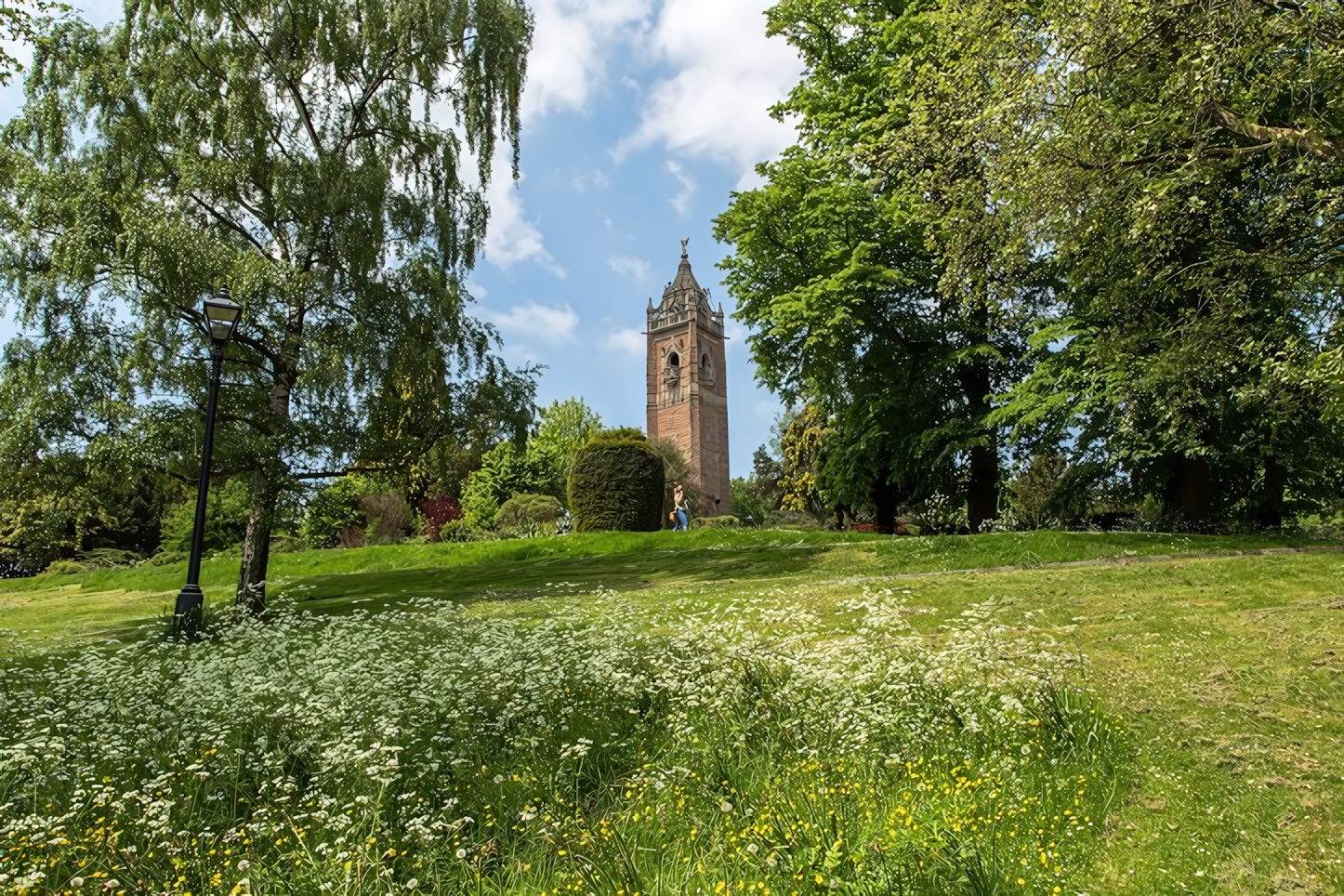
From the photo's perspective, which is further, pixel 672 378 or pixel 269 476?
pixel 672 378

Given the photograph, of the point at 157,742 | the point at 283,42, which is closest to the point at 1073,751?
the point at 157,742

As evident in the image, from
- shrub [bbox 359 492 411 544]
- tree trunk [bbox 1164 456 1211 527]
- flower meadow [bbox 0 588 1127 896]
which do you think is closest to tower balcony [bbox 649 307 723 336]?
shrub [bbox 359 492 411 544]

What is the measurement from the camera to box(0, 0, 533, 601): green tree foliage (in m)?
11.4

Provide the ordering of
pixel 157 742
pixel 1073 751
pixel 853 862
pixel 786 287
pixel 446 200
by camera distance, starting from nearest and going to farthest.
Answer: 1. pixel 853 862
2. pixel 1073 751
3. pixel 157 742
4. pixel 446 200
5. pixel 786 287

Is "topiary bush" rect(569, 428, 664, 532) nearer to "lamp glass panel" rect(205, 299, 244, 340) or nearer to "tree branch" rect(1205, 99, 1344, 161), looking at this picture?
"lamp glass panel" rect(205, 299, 244, 340)

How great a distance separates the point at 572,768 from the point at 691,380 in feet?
202

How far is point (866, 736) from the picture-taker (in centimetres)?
451

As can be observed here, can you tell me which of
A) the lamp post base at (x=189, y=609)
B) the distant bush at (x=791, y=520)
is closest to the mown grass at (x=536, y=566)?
the lamp post base at (x=189, y=609)

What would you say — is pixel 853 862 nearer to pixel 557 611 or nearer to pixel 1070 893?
pixel 1070 893

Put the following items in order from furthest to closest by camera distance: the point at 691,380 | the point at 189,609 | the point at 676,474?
1. the point at 691,380
2. the point at 676,474
3. the point at 189,609

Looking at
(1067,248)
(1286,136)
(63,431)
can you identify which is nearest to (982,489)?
(1067,248)

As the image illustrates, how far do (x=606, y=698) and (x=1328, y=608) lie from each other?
6.69 metres

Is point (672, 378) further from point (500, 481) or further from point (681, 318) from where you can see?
point (500, 481)

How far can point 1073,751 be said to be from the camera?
466cm
